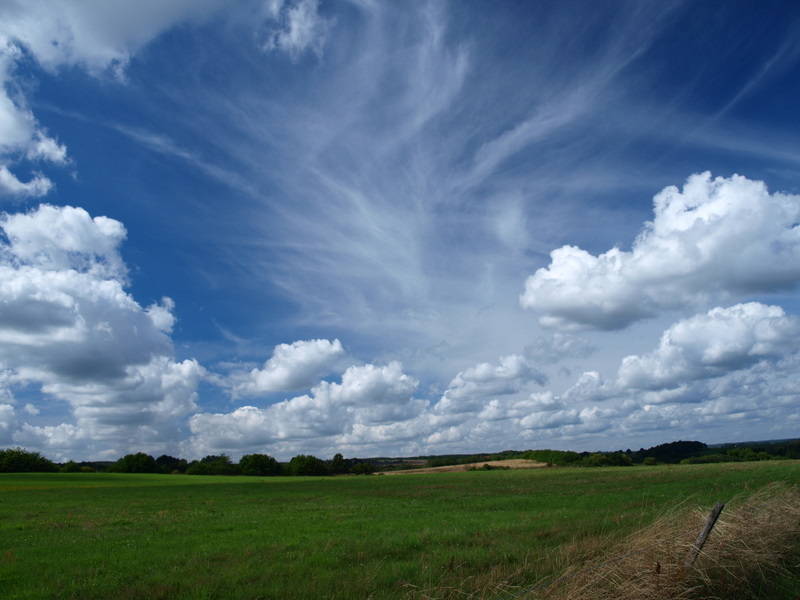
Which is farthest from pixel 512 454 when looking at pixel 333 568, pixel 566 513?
pixel 333 568

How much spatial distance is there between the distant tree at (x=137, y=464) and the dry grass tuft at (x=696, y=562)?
498ft

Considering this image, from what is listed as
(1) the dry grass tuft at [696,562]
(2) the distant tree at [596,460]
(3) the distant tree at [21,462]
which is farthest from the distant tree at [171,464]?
(1) the dry grass tuft at [696,562]

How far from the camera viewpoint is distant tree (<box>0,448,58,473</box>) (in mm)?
112188

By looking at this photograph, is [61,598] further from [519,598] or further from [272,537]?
[519,598]

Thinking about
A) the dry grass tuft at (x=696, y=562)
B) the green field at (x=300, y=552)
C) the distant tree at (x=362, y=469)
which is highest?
the distant tree at (x=362, y=469)

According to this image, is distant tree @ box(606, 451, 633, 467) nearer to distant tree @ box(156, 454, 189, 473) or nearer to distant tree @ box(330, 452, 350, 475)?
distant tree @ box(330, 452, 350, 475)

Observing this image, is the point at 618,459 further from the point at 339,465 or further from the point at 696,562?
the point at 696,562

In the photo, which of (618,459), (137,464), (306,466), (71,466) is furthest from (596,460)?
(71,466)

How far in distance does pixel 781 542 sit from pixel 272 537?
15315 millimetres

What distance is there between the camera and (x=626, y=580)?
7.89 m

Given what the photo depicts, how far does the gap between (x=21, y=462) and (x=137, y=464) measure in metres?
27.2

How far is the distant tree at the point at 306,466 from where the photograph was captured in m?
148

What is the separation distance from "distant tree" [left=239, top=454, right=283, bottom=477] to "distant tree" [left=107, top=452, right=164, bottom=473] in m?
22.3

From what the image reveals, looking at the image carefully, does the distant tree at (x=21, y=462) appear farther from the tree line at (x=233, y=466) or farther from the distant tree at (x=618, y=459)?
the distant tree at (x=618, y=459)
